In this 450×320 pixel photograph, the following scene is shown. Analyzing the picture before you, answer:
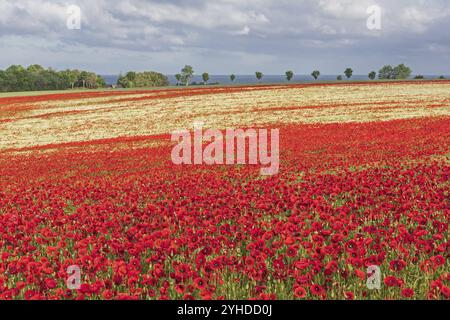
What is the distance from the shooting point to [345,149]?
19016mm

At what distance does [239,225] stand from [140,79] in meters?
154

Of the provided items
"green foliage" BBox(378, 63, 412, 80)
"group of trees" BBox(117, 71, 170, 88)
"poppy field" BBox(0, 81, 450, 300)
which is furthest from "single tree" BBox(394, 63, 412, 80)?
"poppy field" BBox(0, 81, 450, 300)

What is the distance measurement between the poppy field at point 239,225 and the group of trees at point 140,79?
134611 mm

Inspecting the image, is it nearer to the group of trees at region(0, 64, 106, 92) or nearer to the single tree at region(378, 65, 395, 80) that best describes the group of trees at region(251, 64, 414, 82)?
the single tree at region(378, 65, 395, 80)

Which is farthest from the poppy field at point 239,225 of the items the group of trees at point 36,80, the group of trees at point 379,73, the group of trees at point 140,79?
the group of trees at point 379,73

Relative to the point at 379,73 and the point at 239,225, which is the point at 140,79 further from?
the point at 239,225

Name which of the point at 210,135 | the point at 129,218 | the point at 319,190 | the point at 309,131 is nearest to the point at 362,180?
the point at 319,190

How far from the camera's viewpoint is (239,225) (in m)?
7.63

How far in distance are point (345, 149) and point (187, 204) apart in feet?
37.5

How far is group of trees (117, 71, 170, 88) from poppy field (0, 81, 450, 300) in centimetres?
13461

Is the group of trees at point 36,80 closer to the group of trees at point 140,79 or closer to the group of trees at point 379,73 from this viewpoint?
the group of trees at point 140,79

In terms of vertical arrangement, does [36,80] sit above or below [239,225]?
above

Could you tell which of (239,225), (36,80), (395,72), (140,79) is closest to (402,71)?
(395,72)
